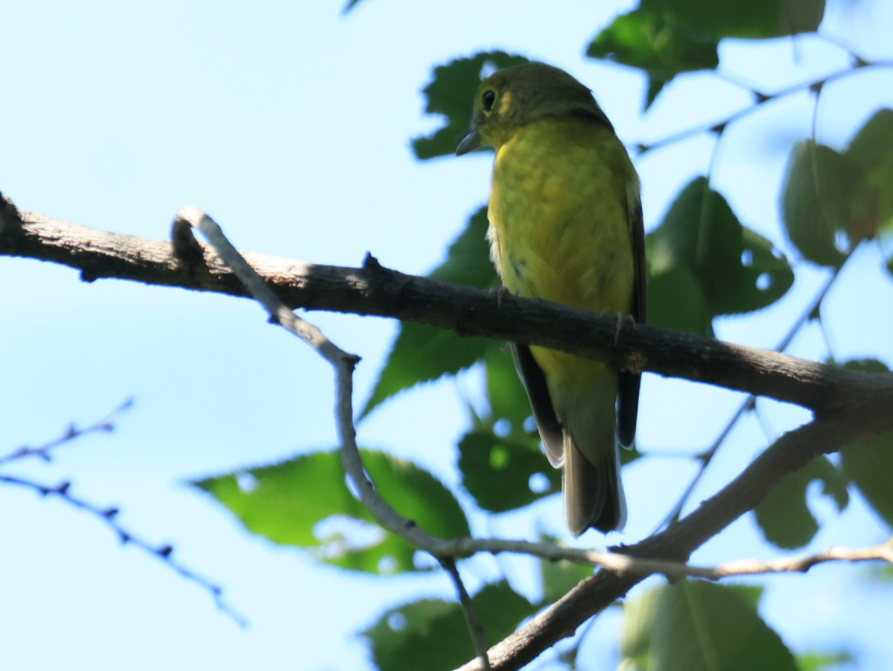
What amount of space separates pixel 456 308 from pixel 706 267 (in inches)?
38.4

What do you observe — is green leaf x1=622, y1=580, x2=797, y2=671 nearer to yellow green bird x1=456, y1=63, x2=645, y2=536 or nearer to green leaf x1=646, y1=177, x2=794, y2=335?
green leaf x1=646, y1=177, x2=794, y2=335

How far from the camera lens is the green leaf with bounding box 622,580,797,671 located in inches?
84.5

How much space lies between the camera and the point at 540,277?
4.07m

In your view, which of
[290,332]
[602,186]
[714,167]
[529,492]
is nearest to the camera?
[290,332]

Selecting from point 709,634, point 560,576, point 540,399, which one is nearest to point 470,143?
point 540,399

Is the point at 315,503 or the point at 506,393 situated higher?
the point at 506,393

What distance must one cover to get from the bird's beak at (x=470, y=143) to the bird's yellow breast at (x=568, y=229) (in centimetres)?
23

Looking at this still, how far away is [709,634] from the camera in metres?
2.18

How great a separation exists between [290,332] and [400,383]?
3.83 ft

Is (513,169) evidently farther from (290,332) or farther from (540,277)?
(290,332)

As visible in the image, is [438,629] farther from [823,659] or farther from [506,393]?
[823,659]

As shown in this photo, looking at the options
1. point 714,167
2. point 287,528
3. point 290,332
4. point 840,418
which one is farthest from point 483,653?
point 714,167

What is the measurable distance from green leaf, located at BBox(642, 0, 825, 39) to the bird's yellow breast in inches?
55.1

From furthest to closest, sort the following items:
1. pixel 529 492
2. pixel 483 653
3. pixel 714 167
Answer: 1. pixel 714 167
2. pixel 529 492
3. pixel 483 653
